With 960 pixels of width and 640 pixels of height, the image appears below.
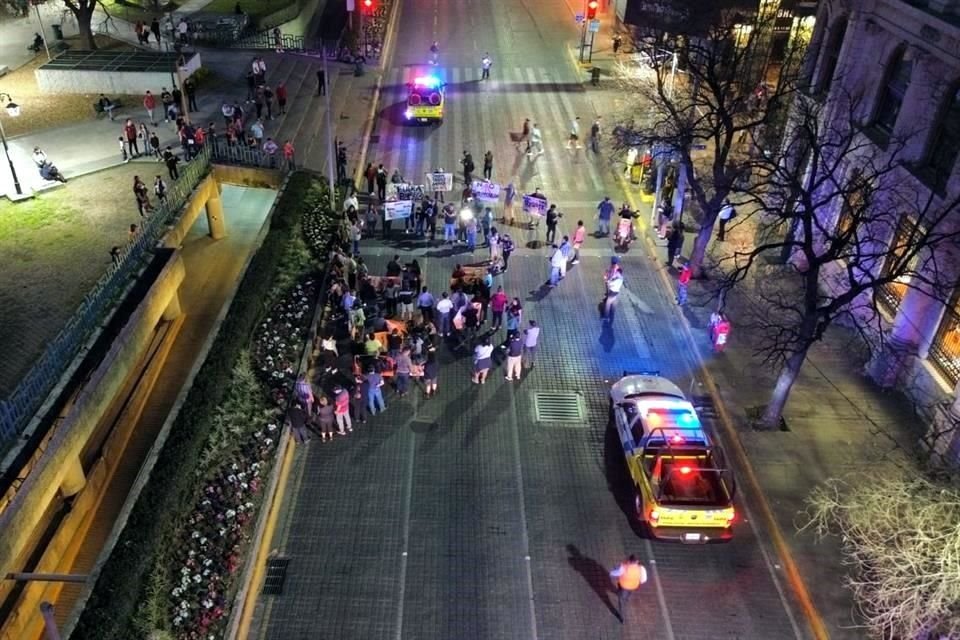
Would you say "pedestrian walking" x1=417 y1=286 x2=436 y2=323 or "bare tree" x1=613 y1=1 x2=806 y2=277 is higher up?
"bare tree" x1=613 y1=1 x2=806 y2=277

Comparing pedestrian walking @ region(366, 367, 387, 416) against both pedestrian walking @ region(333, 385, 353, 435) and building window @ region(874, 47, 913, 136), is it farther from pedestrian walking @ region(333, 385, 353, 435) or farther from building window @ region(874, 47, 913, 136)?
building window @ region(874, 47, 913, 136)

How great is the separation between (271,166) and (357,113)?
364 inches

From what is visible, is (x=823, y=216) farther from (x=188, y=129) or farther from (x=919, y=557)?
(x=188, y=129)

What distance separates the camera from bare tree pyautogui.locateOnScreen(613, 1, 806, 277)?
68.6 feet

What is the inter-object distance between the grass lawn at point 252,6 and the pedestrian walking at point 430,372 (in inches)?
1312

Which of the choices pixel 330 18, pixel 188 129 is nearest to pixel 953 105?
pixel 188 129

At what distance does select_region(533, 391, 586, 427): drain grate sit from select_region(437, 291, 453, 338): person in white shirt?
3273mm

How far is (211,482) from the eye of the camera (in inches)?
599

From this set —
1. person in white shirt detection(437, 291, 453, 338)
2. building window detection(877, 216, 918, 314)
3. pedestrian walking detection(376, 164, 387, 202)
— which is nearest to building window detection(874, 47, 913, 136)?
building window detection(877, 216, 918, 314)

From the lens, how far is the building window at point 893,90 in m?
19.5

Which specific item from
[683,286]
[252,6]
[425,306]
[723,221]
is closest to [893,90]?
A: [723,221]

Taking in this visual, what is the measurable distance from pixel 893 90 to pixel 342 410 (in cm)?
1636

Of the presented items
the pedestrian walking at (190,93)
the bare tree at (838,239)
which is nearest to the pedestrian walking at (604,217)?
the bare tree at (838,239)

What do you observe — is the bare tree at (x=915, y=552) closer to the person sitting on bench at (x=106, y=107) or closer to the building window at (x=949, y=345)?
the building window at (x=949, y=345)
